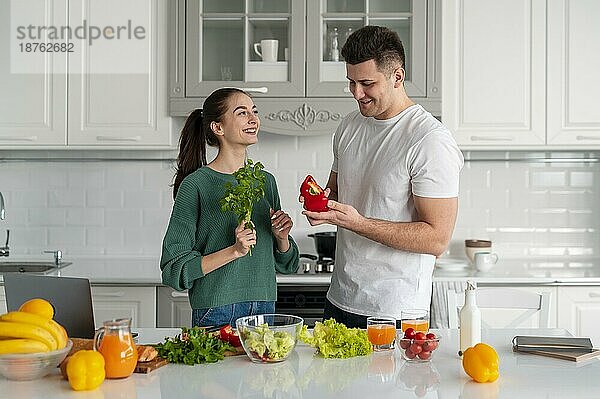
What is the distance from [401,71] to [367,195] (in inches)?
16.0

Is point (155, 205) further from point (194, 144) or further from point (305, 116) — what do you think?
point (194, 144)

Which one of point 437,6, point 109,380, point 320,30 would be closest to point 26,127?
point 320,30

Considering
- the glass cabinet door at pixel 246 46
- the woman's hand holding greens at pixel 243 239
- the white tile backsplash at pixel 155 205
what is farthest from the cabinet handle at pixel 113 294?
the woman's hand holding greens at pixel 243 239

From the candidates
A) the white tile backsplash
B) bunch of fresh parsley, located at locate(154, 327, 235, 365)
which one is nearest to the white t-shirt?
bunch of fresh parsley, located at locate(154, 327, 235, 365)

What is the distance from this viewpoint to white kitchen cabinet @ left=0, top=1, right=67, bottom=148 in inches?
164

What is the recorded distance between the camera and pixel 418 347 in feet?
7.09

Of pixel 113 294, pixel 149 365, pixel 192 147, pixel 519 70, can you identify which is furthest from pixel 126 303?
pixel 519 70

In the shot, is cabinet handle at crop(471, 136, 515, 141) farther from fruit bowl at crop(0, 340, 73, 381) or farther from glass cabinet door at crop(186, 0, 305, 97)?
fruit bowl at crop(0, 340, 73, 381)

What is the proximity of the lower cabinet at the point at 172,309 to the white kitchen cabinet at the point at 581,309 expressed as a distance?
5.66 feet

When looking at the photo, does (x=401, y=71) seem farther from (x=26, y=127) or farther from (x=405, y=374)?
(x=26, y=127)

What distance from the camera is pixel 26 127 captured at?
4180mm

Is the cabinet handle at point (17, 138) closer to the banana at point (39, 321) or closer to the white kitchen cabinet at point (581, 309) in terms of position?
the banana at point (39, 321)

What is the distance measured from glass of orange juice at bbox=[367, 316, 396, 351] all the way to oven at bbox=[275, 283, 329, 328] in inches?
61.6

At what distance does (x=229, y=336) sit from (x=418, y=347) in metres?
0.51
